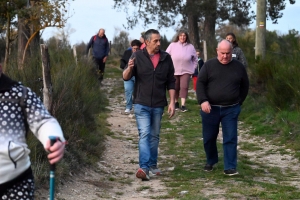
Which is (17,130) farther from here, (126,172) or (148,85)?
(126,172)

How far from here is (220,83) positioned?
24.8 feet

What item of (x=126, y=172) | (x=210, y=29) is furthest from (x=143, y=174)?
(x=210, y=29)

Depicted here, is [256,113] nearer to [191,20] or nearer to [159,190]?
[159,190]

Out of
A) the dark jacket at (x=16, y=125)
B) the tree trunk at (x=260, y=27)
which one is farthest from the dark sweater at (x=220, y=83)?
the tree trunk at (x=260, y=27)

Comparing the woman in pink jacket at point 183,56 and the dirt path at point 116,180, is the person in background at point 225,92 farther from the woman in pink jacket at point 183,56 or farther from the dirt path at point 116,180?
the woman in pink jacket at point 183,56

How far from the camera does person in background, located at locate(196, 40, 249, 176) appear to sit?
7535 millimetres

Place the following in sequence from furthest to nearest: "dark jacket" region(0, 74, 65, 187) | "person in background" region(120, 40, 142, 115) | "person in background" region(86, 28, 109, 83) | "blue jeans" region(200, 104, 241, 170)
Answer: "person in background" region(86, 28, 109, 83) → "person in background" region(120, 40, 142, 115) → "blue jeans" region(200, 104, 241, 170) → "dark jacket" region(0, 74, 65, 187)

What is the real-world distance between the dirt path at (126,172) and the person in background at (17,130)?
292cm

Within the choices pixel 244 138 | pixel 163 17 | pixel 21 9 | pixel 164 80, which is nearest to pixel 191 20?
pixel 163 17

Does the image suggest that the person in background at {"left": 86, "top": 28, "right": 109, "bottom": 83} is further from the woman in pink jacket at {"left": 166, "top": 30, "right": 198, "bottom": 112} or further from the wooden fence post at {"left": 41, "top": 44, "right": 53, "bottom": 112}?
the wooden fence post at {"left": 41, "top": 44, "right": 53, "bottom": 112}

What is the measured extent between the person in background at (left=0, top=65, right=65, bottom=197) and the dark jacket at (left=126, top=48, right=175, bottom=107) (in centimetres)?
401

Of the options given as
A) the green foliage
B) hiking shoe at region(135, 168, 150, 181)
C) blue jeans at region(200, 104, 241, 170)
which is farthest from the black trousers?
blue jeans at region(200, 104, 241, 170)

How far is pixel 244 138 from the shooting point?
1111cm

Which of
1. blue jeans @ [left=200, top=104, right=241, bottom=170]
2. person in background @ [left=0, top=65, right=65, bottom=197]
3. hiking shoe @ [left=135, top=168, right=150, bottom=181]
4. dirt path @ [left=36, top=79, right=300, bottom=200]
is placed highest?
person in background @ [left=0, top=65, right=65, bottom=197]
